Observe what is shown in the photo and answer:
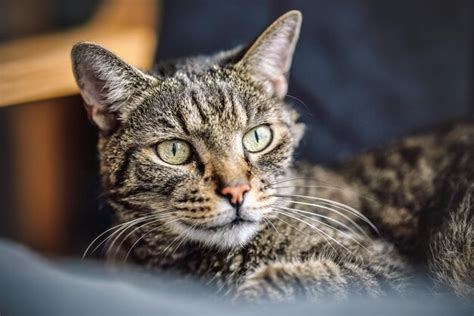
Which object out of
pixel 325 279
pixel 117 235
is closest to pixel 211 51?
pixel 117 235

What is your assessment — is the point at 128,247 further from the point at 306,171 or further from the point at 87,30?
the point at 87,30

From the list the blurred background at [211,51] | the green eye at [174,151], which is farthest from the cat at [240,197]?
the blurred background at [211,51]

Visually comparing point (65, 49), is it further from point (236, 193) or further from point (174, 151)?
point (236, 193)

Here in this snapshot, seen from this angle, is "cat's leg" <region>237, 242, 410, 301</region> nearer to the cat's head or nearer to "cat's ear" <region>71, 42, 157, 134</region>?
the cat's head

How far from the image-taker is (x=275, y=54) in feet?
3.30

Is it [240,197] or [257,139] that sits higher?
[257,139]

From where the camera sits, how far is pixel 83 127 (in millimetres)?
1142

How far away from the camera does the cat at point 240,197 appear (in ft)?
2.94

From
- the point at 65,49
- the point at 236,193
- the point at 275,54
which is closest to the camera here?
the point at 236,193

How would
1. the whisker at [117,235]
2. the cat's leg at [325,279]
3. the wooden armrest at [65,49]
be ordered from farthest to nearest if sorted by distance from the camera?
1. the wooden armrest at [65,49]
2. the whisker at [117,235]
3. the cat's leg at [325,279]

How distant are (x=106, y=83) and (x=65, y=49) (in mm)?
249

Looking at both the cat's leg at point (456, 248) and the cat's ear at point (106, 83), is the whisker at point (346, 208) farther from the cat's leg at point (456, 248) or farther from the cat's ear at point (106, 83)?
the cat's ear at point (106, 83)

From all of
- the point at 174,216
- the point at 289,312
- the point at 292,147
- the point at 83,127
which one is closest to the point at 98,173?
the point at 83,127

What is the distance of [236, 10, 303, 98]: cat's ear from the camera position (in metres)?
0.97
